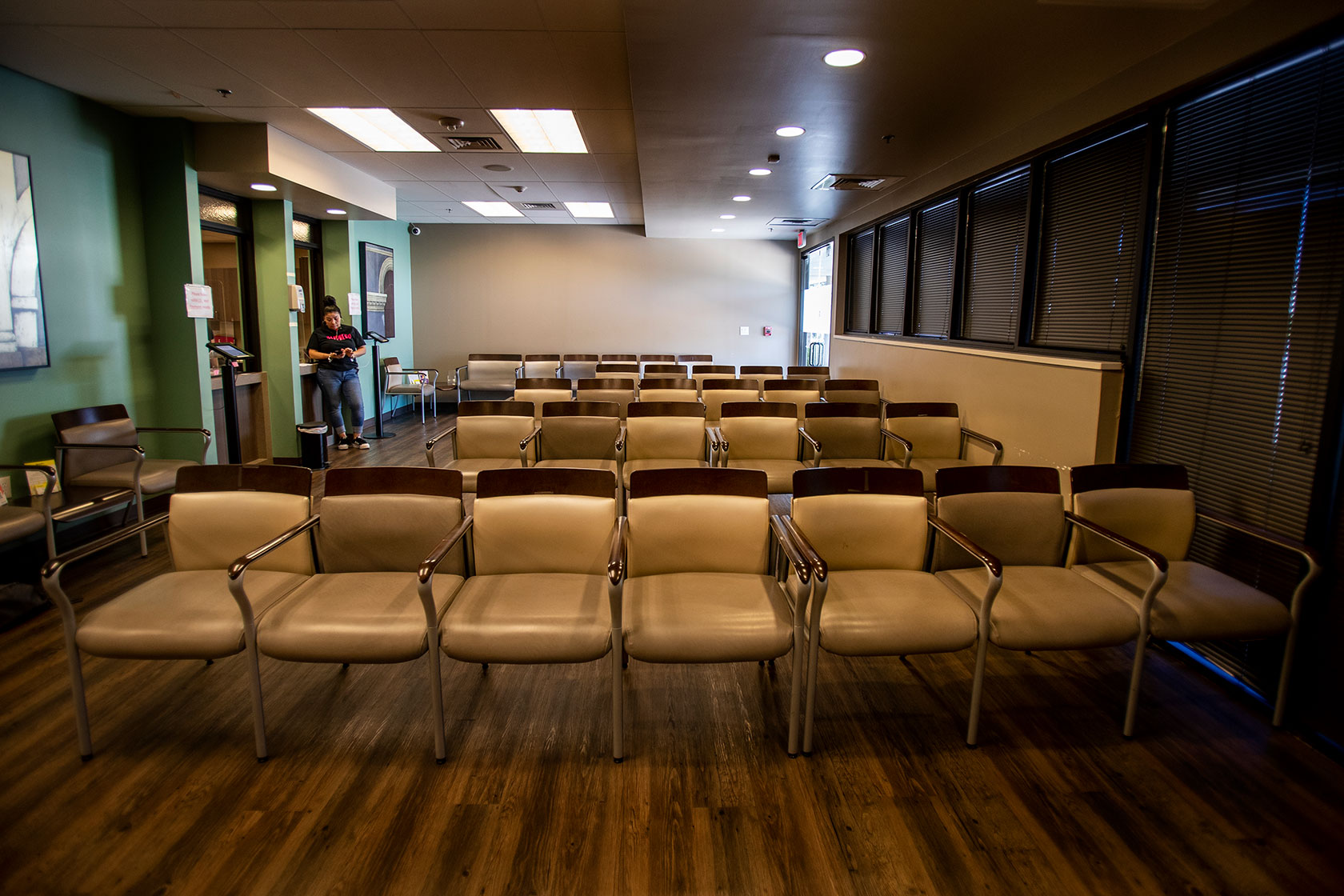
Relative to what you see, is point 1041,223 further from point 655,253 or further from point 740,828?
point 655,253

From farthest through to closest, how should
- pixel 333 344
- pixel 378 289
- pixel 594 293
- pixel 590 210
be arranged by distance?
pixel 594 293 < pixel 378 289 < pixel 590 210 < pixel 333 344

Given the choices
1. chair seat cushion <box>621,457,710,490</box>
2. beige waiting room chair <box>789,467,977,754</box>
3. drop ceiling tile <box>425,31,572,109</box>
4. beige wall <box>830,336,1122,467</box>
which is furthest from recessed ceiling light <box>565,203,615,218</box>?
beige waiting room chair <box>789,467,977,754</box>

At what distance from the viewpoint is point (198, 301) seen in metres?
5.45

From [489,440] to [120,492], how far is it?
205cm

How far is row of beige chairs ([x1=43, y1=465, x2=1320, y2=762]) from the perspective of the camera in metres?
2.35

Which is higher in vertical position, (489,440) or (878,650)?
(489,440)

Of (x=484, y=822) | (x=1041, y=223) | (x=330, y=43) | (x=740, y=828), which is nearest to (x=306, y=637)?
(x=484, y=822)

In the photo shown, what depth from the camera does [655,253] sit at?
1118cm

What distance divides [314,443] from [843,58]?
578 centimetres

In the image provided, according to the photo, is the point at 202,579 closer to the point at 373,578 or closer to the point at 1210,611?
the point at 373,578

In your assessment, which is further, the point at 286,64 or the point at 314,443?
the point at 314,443

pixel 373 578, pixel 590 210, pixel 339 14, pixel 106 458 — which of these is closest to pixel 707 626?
pixel 373 578

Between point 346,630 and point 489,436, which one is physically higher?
point 489,436

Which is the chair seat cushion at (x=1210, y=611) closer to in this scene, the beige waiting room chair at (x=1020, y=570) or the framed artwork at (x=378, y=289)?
the beige waiting room chair at (x=1020, y=570)
